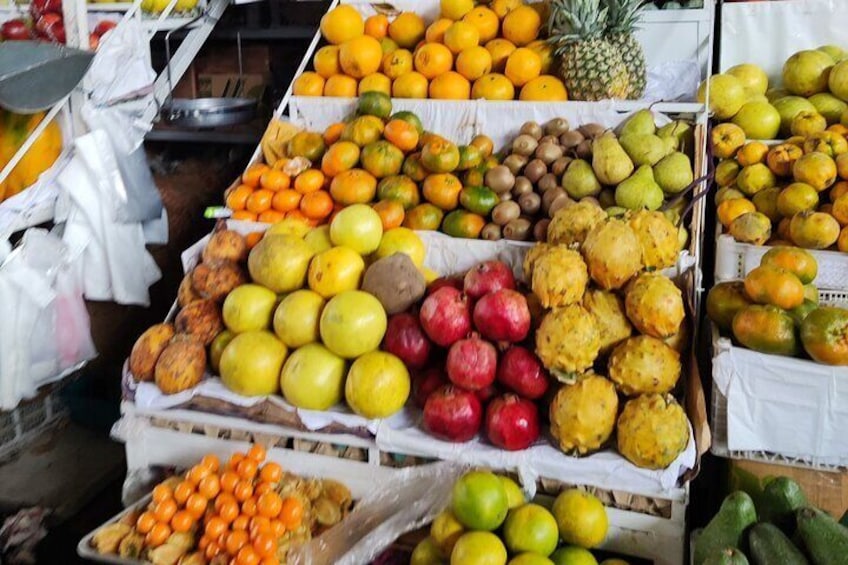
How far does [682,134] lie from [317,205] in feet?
4.12

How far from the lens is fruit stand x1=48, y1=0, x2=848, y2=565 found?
1.70m

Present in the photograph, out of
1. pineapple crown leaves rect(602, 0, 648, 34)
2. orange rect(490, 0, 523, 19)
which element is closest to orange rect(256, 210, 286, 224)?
orange rect(490, 0, 523, 19)

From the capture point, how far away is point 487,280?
1.93 meters

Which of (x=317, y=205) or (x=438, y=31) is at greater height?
(x=438, y=31)

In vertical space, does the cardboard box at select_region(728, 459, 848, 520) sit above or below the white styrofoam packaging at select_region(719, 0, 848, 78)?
below

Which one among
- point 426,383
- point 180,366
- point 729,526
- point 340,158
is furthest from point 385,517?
point 340,158

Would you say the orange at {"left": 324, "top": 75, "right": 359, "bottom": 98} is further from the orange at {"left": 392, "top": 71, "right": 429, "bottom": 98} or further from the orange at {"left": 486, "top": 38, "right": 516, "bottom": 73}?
the orange at {"left": 486, "top": 38, "right": 516, "bottom": 73}

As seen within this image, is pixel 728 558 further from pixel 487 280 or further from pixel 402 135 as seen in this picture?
pixel 402 135

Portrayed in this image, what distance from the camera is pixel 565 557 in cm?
157

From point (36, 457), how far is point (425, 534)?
6.50 ft

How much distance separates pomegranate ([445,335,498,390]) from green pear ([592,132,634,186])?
762 millimetres

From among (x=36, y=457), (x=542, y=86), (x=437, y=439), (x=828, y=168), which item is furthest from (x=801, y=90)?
(x=36, y=457)

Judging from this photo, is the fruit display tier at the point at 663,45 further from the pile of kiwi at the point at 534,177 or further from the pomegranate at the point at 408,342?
the pomegranate at the point at 408,342

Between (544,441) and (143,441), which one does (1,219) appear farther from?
(544,441)
